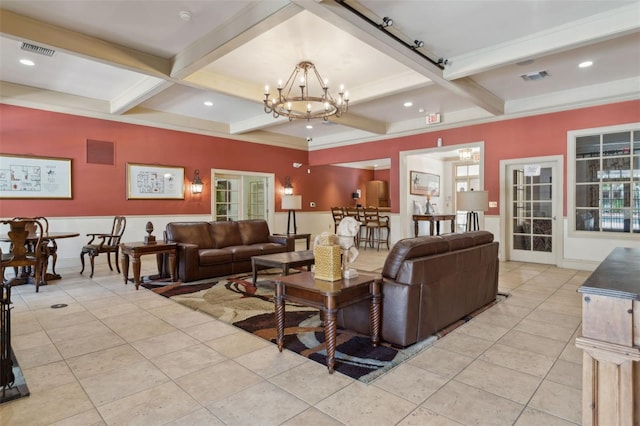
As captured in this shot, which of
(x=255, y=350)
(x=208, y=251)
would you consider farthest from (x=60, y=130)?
(x=255, y=350)

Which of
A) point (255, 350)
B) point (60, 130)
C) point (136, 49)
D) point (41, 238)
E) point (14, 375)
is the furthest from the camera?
point (60, 130)

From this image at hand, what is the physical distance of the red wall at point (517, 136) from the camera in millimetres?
5512

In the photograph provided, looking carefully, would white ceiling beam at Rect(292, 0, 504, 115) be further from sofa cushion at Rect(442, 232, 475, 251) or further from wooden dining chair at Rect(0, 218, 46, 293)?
wooden dining chair at Rect(0, 218, 46, 293)

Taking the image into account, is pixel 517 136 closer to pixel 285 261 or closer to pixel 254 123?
pixel 285 261

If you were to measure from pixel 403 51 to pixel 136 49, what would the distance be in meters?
3.30

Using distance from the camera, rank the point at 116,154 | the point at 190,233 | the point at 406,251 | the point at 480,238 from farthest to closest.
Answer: the point at 116,154
the point at 190,233
the point at 480,238
the point at 406,251

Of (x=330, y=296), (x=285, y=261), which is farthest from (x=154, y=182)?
(x=330, y=296)

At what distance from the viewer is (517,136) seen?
6320 millimetres

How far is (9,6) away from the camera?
338 cm

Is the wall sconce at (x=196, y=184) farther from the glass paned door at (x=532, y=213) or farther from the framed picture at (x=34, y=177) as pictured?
the glass paned door at (x=532, y=213)

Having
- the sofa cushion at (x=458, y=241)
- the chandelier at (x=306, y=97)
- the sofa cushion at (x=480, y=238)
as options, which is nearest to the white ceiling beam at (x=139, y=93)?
the chandelier at (x=306, y=97)

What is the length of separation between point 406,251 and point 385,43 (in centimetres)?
234

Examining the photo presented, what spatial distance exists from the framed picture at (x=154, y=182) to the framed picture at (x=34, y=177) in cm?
104

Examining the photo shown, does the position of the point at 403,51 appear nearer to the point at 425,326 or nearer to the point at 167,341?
the point at 425,326
